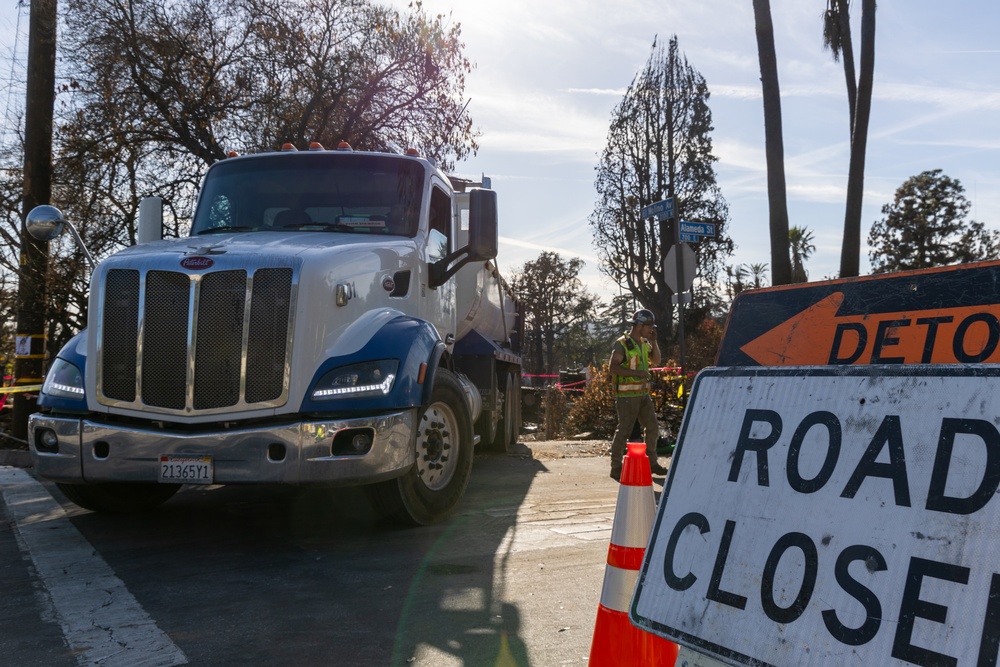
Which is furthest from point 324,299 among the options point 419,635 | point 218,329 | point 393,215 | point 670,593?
point 670,593

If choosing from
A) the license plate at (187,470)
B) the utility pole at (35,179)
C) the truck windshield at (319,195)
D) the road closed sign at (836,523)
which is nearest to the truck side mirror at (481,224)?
the truck windshield at (319,195)

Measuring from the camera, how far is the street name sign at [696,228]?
1025 cm

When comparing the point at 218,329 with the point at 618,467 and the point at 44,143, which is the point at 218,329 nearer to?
the point at 618,467

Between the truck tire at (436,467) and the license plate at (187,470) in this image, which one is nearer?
→ the license plate at (187,470)

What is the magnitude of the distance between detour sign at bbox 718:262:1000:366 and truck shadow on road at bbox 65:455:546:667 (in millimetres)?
1586

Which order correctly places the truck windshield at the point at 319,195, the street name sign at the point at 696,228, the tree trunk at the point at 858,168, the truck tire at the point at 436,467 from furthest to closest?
the tree trunk at the point at 858,168, the street name sign at the point at 696,228, the truck windshield at the point at 319,195, the truck tire at the point at 436,467

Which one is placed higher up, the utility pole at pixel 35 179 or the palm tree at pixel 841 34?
the palm tree at pixel 841 34

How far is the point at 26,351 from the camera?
10.8m

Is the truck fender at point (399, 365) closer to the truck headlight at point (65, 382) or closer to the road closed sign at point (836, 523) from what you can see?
the truck headlight at point (65, 382)

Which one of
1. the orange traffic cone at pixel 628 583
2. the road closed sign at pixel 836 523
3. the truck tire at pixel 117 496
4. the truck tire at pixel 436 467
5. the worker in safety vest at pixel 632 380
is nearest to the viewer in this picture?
the road closed sign at pixel 836 523

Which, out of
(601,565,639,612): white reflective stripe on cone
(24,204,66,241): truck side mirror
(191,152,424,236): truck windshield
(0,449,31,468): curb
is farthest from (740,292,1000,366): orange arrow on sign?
(0,449,31,468): curb

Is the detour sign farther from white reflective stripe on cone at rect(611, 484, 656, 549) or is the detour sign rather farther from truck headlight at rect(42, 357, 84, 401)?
truck headlight at rect(42, 357, 84, 401)

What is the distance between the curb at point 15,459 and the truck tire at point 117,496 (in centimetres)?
364

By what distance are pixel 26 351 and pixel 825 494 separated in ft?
36.6
